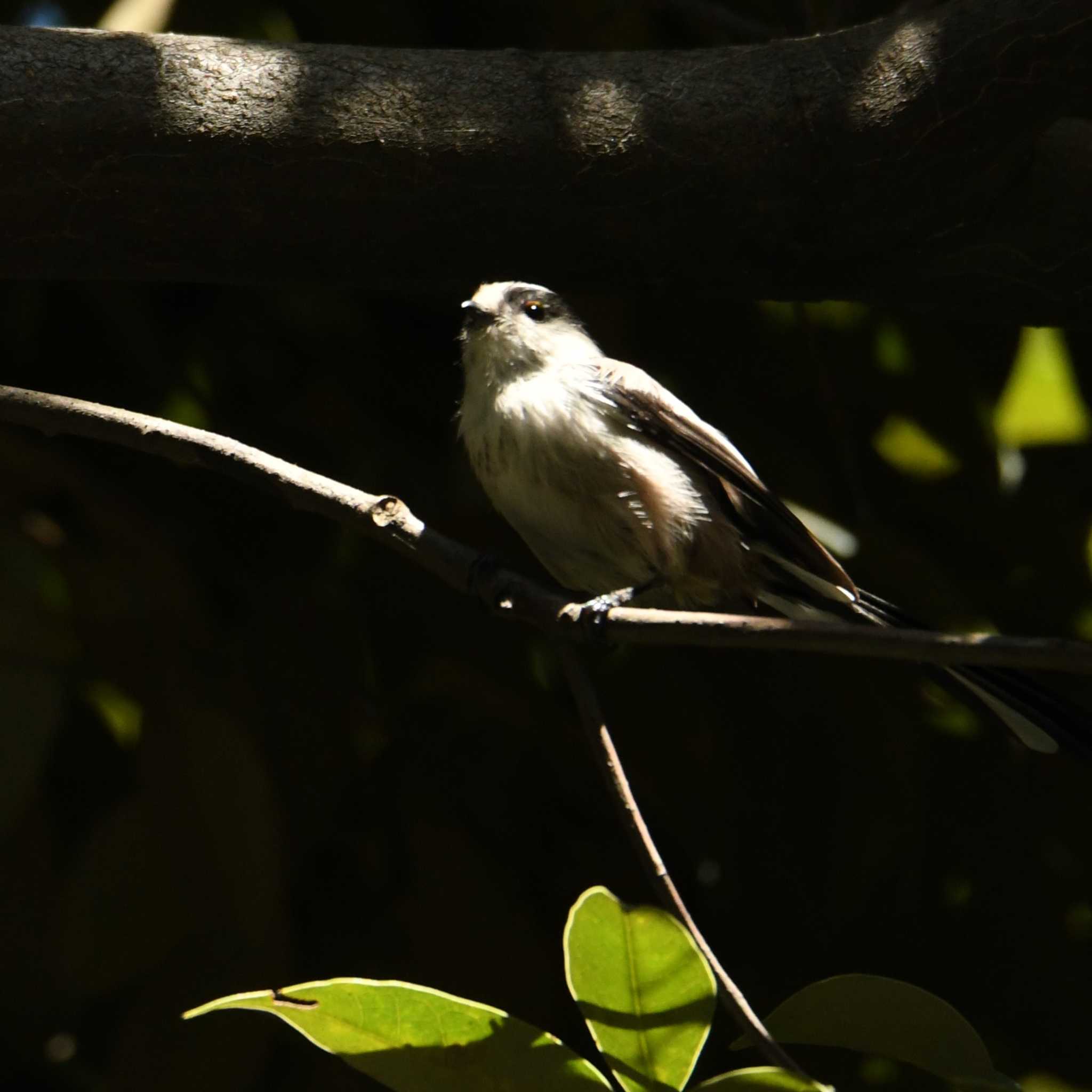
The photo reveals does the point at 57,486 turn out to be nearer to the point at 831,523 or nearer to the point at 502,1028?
the point at 831,523

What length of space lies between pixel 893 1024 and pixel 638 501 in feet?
2.96

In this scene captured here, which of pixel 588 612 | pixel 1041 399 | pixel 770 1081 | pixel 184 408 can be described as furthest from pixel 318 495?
pixel 1041 399

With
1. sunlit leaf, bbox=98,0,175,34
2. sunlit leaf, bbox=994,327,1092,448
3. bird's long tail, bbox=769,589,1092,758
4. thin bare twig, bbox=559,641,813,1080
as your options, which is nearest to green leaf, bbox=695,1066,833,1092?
thin bare twig, bbox=559,641,813,1080

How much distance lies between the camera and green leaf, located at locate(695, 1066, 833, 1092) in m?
1.04

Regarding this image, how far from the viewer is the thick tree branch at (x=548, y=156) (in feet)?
5.15

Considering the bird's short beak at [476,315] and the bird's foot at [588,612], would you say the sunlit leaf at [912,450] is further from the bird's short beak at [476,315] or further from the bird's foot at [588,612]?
the bird's foot at [588,612]

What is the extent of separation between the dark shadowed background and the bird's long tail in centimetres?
30

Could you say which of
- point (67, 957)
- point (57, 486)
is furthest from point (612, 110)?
point (67, 957)

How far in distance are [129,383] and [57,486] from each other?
0.93ft

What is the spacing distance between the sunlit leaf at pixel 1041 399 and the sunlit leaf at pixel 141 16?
1.65 metres

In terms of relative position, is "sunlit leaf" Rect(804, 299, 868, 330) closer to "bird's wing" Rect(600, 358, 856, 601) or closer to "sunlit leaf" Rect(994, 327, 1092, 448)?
"sunlit leaf" Rect(994, 327, 1092, 448)

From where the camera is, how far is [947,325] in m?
2.51

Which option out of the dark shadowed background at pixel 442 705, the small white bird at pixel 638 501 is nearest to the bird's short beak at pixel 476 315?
the small white bird at pixel 638 501

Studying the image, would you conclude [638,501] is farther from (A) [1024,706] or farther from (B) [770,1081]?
(B) [770,1081]
